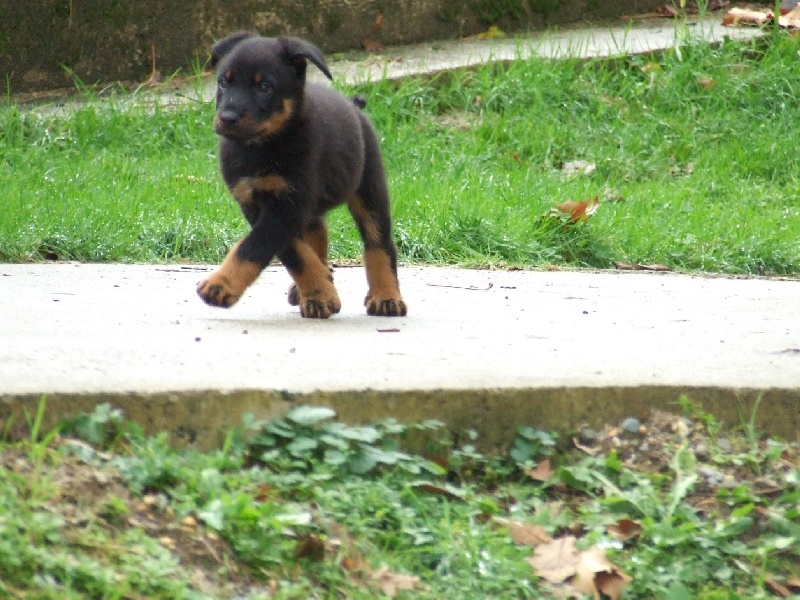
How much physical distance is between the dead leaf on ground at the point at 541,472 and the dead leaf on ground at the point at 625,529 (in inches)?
8.7

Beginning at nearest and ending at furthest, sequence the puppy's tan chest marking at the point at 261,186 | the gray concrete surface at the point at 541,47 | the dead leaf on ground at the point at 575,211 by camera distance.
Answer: the puppy's tan chest marking at the point at 261,186
the dead leaf on ground at the point at 575,211
the gray concrete surface at the point at 541,47

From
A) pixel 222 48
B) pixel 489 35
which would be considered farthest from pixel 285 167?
pixel 489 35

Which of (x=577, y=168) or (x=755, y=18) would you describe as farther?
(x=755, y=18)

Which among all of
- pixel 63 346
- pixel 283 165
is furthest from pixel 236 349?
pixel 283 165

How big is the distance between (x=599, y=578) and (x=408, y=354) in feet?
3.27

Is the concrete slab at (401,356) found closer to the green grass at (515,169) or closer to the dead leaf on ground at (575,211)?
the green grass at (515,169)

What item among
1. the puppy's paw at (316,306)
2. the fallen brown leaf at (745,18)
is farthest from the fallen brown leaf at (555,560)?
the fallen brown leaf at (745,18)

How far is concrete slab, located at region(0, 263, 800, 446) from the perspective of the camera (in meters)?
2.84

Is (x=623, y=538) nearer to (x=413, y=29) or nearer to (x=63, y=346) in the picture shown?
(x=63, y=346)

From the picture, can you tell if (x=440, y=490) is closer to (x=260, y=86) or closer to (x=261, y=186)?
(x=261, y=186)

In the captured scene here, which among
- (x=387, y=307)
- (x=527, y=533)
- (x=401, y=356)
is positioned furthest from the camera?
(x=387, y=307)

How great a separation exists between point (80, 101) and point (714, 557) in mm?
7247

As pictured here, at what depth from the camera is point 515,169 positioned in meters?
8.10

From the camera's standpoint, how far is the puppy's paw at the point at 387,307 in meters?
4.52
